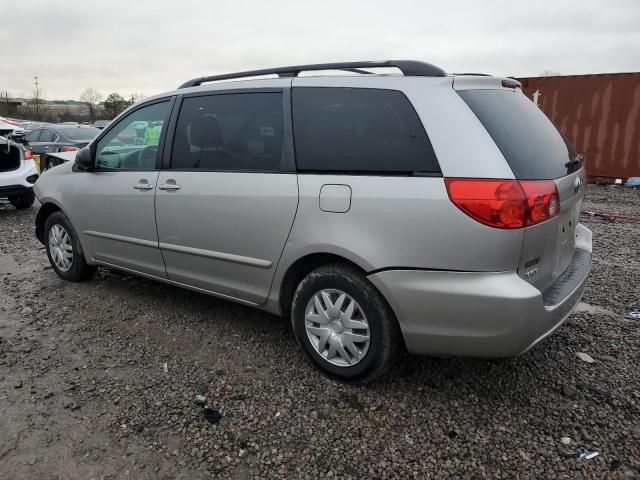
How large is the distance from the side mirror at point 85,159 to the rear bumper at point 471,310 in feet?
9.15

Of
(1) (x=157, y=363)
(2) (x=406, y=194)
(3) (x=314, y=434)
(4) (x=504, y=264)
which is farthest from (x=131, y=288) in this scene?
(4) (x=504, y=264)

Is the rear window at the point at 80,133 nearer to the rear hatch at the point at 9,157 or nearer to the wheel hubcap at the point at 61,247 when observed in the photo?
the rear hatch at the point at 9,157

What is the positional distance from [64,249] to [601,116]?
11.2 metres

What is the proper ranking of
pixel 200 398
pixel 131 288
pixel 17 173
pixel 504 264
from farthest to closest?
1. pixel 17 173
2. pixel 131 288
3. pixel 200 398
4. pixel 504 264

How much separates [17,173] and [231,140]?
6.71 meters

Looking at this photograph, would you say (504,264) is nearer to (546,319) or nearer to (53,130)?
(546,319)

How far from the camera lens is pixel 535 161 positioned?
2.54m

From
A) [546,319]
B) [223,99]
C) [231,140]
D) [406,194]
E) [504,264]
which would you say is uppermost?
[223,99]

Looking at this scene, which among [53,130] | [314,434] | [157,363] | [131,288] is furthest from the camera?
[53,130]

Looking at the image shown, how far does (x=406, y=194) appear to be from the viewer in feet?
8.11

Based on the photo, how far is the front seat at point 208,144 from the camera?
10.7 feet

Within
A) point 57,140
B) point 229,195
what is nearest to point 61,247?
point 229,195

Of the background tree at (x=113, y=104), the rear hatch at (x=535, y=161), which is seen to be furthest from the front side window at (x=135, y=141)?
the background tree at (x=113, y=104)

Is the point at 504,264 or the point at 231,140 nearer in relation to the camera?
the point at 504,264
